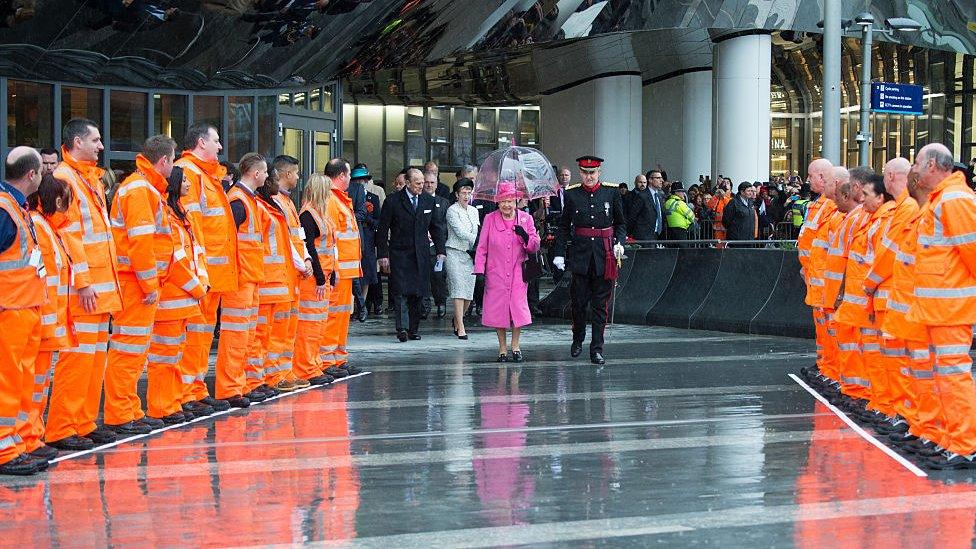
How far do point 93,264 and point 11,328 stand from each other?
1.01 m

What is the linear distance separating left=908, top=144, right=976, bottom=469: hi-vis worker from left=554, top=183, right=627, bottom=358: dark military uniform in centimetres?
630

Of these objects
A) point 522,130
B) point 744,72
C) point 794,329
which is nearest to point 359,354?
point 794,329

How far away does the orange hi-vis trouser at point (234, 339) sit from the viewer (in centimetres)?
1136

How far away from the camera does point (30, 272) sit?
28.4 ft

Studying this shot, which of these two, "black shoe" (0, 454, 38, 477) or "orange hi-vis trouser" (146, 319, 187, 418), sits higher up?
"orange hi-vis trouser" (146, 319, 187, 418)

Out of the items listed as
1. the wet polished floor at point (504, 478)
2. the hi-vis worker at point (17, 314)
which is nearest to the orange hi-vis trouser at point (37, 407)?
the hi-vis worker at point (17, 314)

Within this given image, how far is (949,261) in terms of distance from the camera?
345 inches

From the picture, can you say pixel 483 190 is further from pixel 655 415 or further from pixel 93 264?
pixel 93 264

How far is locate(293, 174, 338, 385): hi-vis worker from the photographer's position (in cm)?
1291

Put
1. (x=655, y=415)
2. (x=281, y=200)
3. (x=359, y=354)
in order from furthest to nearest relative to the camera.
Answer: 1. (x=359, y=354)
2. (x=281, y=200)
3. (x=655, y=415)

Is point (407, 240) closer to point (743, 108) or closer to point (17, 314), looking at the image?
point (17, 314)

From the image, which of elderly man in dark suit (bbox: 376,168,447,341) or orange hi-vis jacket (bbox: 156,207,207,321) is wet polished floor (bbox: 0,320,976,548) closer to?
orange hi-vis jacket (bbox: 156,207,207,321)

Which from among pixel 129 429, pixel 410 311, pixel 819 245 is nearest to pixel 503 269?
pixel 410 311

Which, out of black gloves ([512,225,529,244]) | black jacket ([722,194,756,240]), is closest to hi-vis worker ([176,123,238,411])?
black gloves ([512,225,529,244])
